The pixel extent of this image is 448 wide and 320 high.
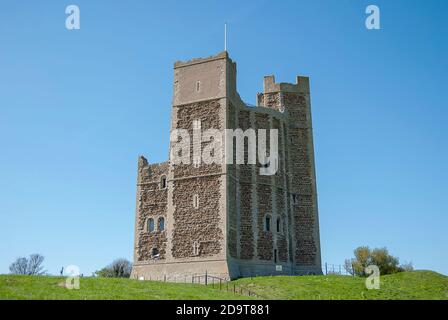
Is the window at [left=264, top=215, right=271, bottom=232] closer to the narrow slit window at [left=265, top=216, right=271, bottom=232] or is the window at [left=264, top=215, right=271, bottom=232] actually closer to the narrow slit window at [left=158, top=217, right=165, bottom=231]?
the narrow slit window at [left=265, top=216, right=271, bottom=232]

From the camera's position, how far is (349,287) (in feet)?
92.9

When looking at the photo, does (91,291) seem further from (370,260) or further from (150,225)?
(370,260)

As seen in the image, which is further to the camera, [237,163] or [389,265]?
[389,265]

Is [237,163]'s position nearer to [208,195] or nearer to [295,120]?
[208,195]

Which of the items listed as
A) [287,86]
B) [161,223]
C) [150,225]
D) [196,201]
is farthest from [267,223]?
[287,86]

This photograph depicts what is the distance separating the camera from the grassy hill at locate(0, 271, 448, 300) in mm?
20688

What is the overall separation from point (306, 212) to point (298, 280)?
1149 centimetres

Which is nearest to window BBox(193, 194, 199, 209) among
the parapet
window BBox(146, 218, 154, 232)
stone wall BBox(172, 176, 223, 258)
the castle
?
the castle

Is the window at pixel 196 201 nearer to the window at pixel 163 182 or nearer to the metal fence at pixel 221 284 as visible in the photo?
the window at pixel 163 182

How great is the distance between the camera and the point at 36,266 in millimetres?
77562

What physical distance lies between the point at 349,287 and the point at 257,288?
16.9ft

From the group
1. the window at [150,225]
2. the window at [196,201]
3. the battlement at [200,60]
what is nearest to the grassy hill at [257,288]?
the window at [196,201]

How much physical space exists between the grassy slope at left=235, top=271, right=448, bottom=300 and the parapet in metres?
18.4
